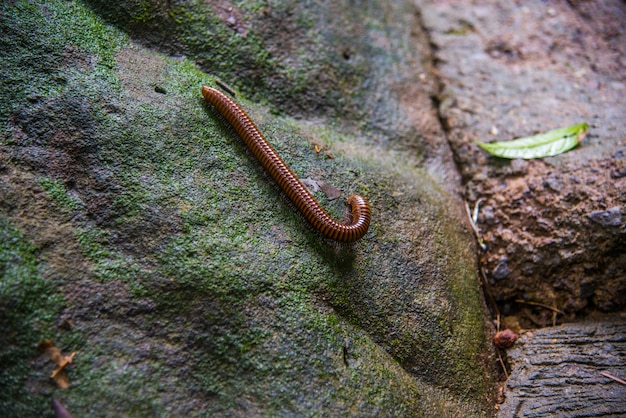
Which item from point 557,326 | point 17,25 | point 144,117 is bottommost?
point 557,326

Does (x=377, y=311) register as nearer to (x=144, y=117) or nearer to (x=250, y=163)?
(x=250, y=163)

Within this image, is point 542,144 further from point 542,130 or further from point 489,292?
point 489,292

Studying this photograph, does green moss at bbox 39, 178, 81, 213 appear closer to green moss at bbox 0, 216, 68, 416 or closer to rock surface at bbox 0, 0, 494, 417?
rock surface at bbox 0, 0, 494, 417

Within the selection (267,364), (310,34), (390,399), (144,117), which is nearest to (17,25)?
(144,117)

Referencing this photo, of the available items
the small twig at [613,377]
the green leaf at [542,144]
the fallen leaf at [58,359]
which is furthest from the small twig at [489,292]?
the fallen leaf at [58,359]

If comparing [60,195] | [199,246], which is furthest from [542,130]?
[60,195]

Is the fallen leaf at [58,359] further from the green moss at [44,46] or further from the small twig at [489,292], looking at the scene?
the small twig at [489,292]

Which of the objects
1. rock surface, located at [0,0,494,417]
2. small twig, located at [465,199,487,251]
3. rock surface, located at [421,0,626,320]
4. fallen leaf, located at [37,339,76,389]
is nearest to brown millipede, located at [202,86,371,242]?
rock surface, located at [0,0,494,417]
